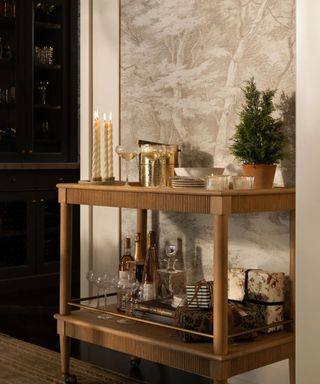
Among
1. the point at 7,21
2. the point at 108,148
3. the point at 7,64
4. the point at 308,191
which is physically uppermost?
the point at 7,21

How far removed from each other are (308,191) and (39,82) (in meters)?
3.96

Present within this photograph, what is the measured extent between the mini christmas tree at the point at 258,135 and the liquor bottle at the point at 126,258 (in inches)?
28.8

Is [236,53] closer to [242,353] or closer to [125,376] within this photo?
[242,353]

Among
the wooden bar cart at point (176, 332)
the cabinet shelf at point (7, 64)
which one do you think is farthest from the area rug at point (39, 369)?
the cabinet shelf at point (7, 64)

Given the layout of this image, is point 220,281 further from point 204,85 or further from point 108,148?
point 204,85

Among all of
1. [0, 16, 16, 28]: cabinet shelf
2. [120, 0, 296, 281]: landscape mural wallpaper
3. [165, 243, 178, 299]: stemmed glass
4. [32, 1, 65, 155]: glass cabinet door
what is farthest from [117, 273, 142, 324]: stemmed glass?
[0, 16, 16, 28]: cabinet shelf

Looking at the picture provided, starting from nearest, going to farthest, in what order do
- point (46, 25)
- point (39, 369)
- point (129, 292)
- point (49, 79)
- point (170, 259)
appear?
1. point (129, 292)
2. point (170, 259)
3. point (39, 369)
4. point (46, 25)
5. point (49, 79)

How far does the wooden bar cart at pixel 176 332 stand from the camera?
A: 2.54 meters

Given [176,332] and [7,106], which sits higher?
[7,106]

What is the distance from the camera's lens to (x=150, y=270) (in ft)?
10.7

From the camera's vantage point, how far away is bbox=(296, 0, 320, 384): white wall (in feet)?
7.59

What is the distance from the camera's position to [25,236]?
5.73 m

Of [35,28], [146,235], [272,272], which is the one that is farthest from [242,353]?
[35,28]

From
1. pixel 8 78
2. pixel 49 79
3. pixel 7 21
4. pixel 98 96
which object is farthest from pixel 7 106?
pixel 98 96
